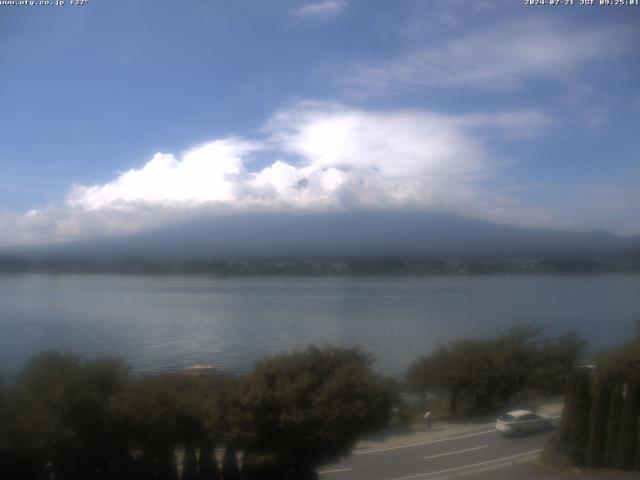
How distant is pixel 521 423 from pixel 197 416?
626 cm

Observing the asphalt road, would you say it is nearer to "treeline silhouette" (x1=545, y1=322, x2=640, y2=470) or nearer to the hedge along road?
the hedge along road

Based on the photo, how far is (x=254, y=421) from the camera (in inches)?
365

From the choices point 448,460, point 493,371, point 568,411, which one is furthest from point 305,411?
point 493,371

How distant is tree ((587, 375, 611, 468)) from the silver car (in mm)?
1081

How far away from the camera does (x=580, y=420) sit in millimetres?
10445

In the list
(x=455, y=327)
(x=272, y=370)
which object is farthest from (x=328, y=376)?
(x=455, y=327)

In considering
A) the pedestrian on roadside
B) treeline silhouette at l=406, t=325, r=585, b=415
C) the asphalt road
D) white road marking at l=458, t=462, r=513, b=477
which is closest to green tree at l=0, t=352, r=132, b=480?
the asphalt road

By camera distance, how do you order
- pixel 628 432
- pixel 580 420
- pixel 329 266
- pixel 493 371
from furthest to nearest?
pixel 329 266
pixel 493 371
pixel 580 420
pixel 628 432

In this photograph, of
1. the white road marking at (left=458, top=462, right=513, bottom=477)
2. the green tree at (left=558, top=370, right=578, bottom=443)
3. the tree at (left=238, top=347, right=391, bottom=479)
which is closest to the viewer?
the tree at (left=238, top=347, right=391, bottom=479)

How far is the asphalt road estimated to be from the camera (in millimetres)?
9438

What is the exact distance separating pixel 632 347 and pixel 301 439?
7.05 metres

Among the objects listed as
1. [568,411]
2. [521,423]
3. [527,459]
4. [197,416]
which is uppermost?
[197,416]

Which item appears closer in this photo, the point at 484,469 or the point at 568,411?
the point at 484,469

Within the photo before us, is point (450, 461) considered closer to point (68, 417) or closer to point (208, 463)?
point (208, 463)
